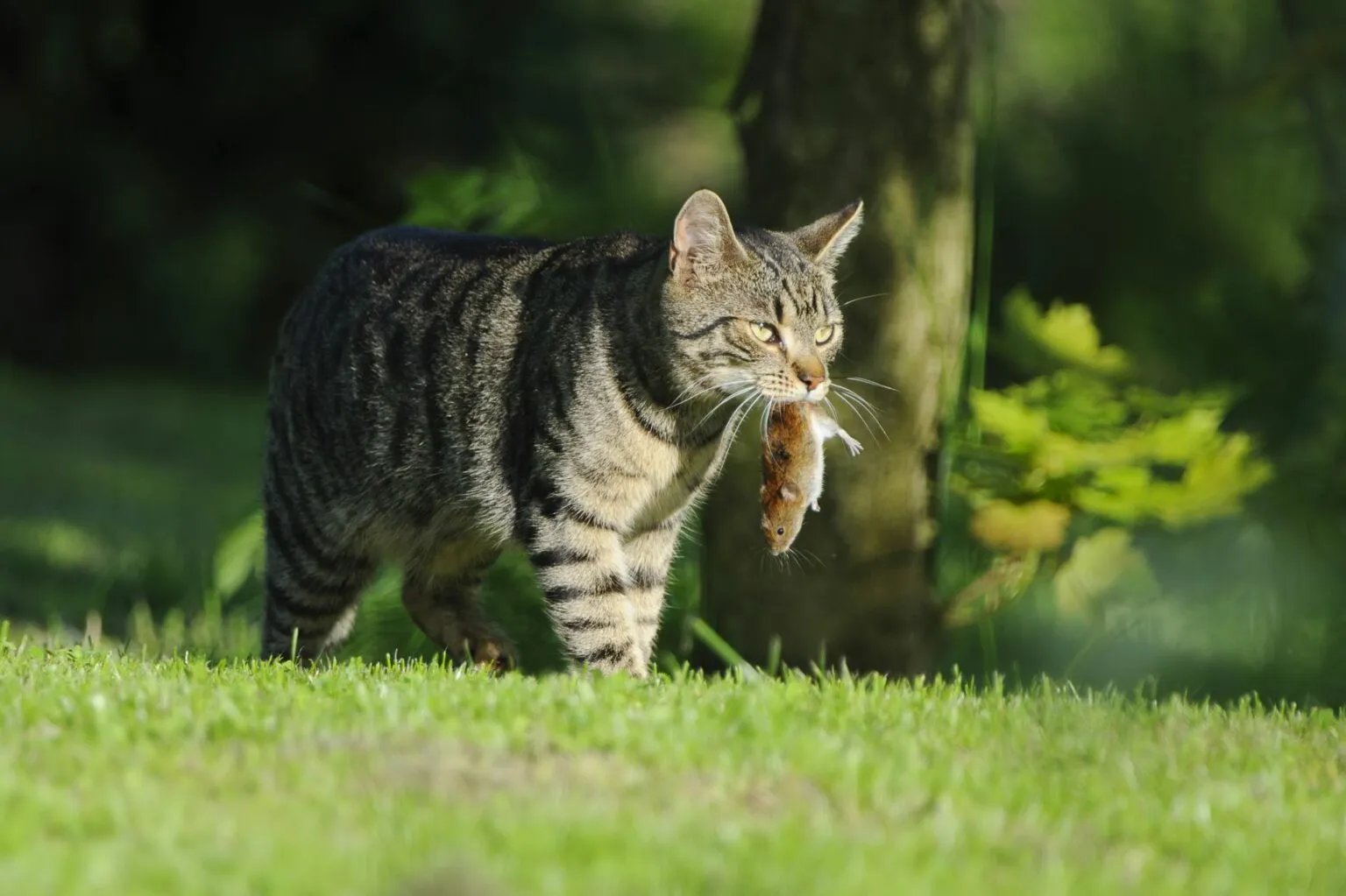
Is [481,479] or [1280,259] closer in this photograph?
[481,479]

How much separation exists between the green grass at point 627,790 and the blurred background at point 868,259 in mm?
1763

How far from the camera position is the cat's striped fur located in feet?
16.6

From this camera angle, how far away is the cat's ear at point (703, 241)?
5.04 metres

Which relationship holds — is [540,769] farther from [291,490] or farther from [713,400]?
[291,490]

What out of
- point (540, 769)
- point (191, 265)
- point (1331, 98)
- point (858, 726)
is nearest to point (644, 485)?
point (858, 726)

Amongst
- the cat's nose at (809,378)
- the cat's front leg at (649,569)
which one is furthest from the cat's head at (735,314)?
the cat's front leg at (649,569)

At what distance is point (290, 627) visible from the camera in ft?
19.3

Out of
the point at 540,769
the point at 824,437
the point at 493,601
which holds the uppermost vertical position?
the point at 824,437

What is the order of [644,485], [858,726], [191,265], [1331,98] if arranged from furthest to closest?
[191,265] < [1331,98] < [644,485] < [858,726]

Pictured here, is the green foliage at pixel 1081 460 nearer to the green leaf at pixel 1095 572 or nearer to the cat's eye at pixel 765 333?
the green leaf at pixel 1095 572

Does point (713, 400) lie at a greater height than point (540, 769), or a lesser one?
greater

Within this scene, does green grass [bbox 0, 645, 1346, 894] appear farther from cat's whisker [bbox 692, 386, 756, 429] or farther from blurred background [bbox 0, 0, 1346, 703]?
blurred background [bbox 0, 0, 1346, 703]

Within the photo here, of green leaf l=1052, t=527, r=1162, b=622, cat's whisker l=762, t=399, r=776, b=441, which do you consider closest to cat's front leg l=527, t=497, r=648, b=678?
cat's whisker l=762, t=399, r=776, b=441

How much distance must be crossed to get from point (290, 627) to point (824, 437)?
77.5 inches
